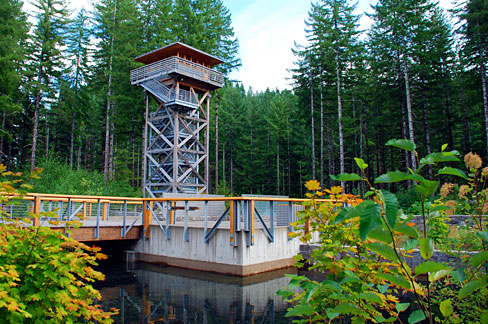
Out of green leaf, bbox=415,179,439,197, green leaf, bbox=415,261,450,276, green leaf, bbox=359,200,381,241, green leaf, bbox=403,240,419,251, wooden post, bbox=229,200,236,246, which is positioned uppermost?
green leaf, bbox=415,179,439,197

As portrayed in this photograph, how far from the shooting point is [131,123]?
2928cm

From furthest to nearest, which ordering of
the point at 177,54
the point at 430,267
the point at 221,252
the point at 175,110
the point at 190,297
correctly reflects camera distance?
the point at 177,54 < the point at 175,110 < the point at 221,252 < the point at 190,297 < the point at 430,267

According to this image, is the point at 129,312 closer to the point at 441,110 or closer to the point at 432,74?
the point at 432,74

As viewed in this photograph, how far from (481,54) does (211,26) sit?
739 inches

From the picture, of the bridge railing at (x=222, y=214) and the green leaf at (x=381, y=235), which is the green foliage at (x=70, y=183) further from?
the green leaf at (x=381, y=235)

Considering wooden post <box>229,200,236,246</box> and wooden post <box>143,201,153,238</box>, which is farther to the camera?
wooden post <box>143,201,153,238</box>

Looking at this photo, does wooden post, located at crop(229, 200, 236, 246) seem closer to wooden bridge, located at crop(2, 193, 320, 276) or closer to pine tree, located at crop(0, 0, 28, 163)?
wooden bridge, located at crop(2, 193, 320, 276)

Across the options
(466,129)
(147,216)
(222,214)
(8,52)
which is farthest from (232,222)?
(466,129)

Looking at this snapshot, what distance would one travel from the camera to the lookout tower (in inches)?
776

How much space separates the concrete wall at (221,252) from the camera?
30.1ft

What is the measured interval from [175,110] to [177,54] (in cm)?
361

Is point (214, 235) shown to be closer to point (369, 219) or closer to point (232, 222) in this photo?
point (232, 222)

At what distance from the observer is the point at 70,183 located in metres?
19.3

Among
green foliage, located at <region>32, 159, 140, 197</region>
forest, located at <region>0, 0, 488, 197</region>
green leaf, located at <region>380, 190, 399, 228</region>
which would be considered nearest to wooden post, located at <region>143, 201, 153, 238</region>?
green foliage, located at <region>32, 159, 140, 197</region>
